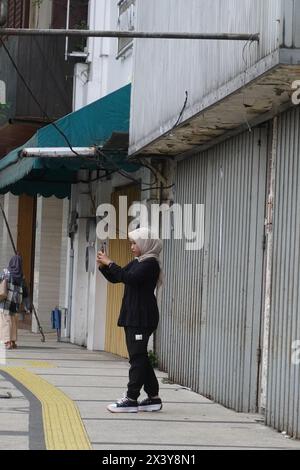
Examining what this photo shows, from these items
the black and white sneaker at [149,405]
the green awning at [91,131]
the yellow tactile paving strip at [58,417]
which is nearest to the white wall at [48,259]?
the green awning at [91,131]

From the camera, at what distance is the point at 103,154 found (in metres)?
14.9

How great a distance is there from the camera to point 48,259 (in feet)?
74.8

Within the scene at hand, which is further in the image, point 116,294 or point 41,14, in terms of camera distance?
point 41,14

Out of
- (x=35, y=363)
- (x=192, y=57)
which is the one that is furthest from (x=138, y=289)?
(x=35, y=363)

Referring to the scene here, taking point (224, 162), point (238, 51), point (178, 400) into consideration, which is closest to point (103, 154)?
point (224, 162)

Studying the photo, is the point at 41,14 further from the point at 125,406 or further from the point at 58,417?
the point at 58,417

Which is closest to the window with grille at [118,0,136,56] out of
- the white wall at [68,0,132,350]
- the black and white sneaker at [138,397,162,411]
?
the white wall at [68,0,132,350]

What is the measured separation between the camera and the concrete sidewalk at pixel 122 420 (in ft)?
28.5

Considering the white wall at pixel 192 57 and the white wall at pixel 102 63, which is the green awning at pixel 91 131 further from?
the white wall at pixel 102 63

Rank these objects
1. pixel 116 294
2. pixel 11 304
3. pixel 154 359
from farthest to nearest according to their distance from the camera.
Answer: pixel 11 304, pixel 116 294, pixel 154 359

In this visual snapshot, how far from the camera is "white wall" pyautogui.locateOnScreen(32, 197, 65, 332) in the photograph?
897 inches

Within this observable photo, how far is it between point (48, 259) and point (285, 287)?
1365cm

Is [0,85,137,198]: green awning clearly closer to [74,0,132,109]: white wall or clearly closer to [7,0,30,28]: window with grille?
[74,0,132,109]: white wall

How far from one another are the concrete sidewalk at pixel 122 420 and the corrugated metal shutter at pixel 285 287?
0.78 ft
